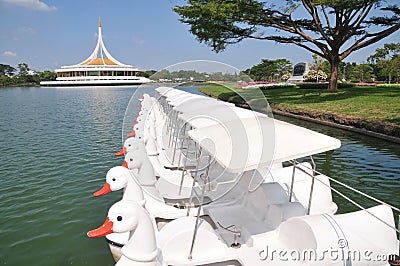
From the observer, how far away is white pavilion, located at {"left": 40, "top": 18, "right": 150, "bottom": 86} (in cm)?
7794

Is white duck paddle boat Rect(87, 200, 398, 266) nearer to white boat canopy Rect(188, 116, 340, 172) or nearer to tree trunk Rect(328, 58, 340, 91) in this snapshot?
white boat canopy Rect(188, 116, 340, 172)

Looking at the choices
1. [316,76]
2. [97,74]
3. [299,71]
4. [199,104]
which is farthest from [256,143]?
[97,74]

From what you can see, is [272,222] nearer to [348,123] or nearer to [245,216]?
[245,216]

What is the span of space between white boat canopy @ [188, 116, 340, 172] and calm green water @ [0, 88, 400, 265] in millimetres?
2383

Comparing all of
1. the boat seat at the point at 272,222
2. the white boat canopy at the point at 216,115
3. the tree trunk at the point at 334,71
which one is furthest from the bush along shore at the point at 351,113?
the white boat canopy at the point at 216,115

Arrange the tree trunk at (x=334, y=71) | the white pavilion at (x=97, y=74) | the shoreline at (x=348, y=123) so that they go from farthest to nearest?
the white pavilion at (x=97, y=74)
the tree trunk at (x=334, y=71)
the shoreline at (x=348, y=123)

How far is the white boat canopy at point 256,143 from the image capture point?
3465mm

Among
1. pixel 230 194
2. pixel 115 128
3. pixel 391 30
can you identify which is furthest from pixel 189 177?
pixel 391 30

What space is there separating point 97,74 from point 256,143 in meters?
83.8

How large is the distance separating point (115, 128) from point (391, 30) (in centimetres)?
1797

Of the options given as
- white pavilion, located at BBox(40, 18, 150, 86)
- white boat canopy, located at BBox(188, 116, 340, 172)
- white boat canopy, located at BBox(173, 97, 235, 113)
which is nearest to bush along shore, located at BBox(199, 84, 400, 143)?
white boat canopy, located at BBox(173, 97, 235, 113)

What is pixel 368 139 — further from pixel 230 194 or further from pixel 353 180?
pixel 230 194

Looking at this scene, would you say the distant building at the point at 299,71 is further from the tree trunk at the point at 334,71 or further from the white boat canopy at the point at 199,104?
the white boat canopy at the point at 199,104
